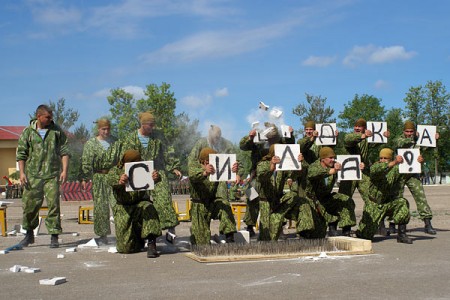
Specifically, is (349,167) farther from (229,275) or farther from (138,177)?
(229,275)

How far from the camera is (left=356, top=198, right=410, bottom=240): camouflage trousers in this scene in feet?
31.2

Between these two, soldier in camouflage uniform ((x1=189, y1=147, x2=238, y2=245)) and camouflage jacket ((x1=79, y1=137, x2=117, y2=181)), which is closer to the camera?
soldier in camouflage uniform ((x1=189, y1=147, x2=238, y2=245))

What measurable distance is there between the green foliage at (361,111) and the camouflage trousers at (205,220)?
54198 millimetres

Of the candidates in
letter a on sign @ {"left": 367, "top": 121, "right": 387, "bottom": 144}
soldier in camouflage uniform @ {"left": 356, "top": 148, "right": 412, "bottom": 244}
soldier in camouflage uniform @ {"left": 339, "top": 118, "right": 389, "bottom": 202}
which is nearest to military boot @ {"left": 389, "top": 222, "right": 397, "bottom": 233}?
soldier in camouflage uniform @ {"left": 339, "top": 118, "right": 389, "bottom": 202}

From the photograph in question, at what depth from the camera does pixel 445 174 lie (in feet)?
226

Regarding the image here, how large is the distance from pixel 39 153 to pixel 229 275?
4679mm

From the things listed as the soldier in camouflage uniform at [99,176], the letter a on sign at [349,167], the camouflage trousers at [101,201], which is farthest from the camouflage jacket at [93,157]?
the letter a on sign at [349,167]

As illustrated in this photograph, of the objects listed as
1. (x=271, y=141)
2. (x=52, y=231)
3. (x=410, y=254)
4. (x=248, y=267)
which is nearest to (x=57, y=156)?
(x=52, y=231)

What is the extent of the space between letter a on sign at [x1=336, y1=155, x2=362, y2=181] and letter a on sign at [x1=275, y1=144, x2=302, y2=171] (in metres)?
1.18

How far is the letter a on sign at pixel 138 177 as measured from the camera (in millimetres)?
8305

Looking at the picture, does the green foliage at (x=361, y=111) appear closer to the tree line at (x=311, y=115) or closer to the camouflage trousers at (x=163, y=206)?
the tree line at (x=311, y=115)

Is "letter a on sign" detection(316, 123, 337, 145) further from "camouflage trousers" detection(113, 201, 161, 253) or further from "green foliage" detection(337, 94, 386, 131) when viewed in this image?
"green foliage" detection(337, 94, 386, 131)

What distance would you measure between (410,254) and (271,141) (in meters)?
2.84

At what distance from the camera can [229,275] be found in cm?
672
